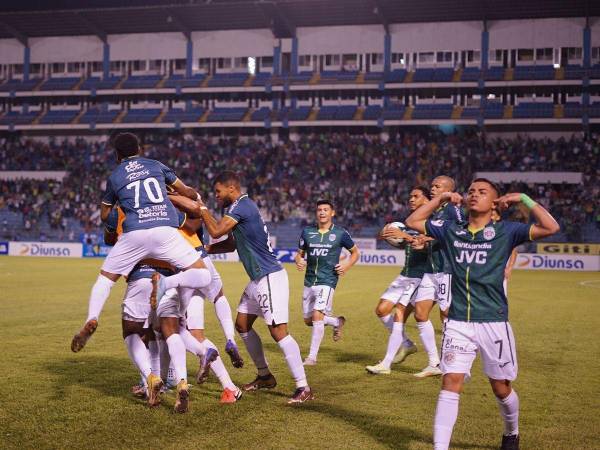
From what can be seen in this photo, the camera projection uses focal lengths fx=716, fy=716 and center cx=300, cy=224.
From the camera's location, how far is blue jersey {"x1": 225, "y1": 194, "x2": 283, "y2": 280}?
26.8 feet

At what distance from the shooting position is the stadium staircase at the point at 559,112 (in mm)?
52875

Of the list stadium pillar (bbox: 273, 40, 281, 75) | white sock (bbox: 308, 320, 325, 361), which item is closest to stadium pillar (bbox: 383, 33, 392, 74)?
stadium pillar (bbox: 273, 40, 281, 75)

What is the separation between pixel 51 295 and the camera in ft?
68.1

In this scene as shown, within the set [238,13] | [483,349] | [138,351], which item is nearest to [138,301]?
[138,351]

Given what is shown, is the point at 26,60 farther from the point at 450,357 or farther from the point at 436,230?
the point at 450,357

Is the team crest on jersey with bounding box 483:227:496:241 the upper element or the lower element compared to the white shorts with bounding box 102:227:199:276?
upper

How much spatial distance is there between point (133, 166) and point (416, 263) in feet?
15.8

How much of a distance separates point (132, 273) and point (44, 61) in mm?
63335

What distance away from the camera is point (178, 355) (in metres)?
7.48

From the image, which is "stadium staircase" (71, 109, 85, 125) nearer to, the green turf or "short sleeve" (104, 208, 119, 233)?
the green turf

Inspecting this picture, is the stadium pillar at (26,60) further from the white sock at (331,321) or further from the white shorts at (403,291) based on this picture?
the white shorts at (403,291)

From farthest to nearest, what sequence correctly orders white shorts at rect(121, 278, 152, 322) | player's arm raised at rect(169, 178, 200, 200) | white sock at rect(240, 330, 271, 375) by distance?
white sock at rect(240, 330, 271, 375) → player's arm raised at rect(169, 178, 200, 200) → white shorts at rect(121, 278, 152, 322)

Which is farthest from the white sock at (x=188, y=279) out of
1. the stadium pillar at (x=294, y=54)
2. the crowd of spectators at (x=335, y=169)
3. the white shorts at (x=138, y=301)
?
the stadium pillar at (x=294, y=54)

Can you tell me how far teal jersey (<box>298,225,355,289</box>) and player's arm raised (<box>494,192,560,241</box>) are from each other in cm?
524
